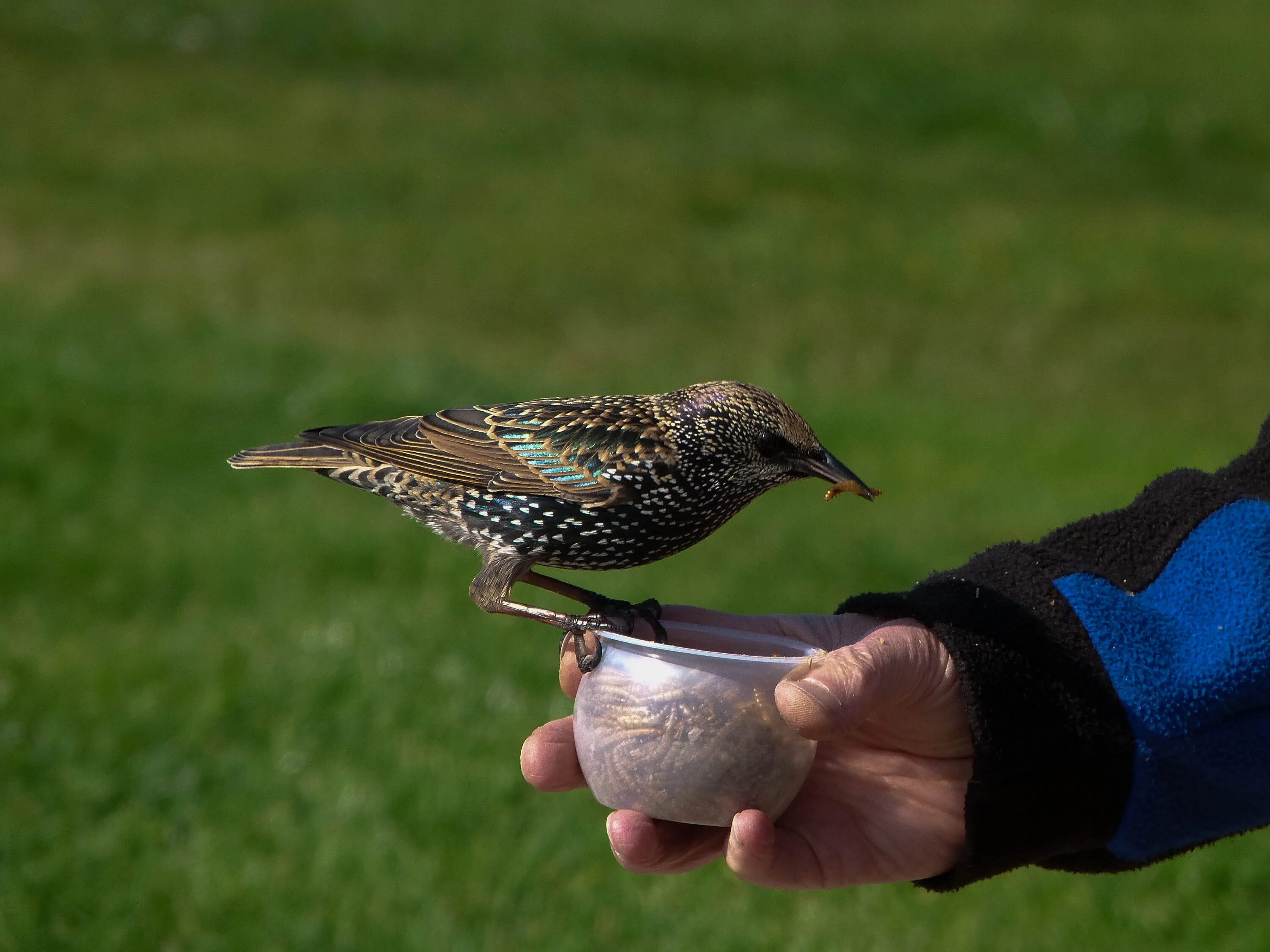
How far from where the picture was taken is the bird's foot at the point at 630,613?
3.54m

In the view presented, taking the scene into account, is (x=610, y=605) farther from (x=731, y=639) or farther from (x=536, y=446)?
(x=536, y=446)

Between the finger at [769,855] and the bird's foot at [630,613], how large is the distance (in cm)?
52

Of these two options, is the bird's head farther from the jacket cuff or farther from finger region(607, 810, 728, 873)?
finger region(607, 810, 728, 873)

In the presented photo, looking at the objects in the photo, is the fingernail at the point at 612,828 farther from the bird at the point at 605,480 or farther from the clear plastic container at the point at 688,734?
the bird at the point at 605,480

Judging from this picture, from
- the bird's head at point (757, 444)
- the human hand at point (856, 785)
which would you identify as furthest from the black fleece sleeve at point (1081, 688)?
the bird's head at point (757, 444)

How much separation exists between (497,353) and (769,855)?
9185mm

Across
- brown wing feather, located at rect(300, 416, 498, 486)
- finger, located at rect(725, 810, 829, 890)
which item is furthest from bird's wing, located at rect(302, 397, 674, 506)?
finger, located at rect(725, 810, 829, 890)

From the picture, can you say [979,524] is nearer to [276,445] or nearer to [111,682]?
[111,682]

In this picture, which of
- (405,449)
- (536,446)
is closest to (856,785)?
(536,446)

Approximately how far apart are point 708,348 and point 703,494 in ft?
30.7

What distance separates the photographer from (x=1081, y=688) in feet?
10.7

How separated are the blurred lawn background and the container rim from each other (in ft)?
6.24

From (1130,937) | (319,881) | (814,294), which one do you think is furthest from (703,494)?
(814,294)

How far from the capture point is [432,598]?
741 centimetres
